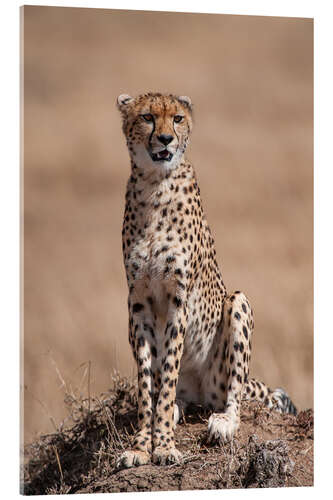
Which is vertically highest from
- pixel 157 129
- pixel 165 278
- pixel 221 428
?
pixel 157 129

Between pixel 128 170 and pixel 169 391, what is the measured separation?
13.5 ft

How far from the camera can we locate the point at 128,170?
923 centimetres

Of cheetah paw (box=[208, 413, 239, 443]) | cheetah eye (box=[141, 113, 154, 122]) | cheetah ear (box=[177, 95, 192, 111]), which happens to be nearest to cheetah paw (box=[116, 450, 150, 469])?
cheetah paw (box=[208, 413, 239, 443])

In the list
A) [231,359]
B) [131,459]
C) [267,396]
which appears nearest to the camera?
[131,459]

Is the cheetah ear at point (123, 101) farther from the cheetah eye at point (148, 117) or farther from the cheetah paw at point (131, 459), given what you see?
the cheetah paw at point (131, 459)

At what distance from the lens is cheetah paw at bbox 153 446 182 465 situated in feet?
17.2

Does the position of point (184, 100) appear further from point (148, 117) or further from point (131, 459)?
point (131, 459)

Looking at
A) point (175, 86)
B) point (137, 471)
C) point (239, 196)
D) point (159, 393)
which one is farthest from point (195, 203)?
point (239, 196)

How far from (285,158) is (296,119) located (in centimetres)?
51

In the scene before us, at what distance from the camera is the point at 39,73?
6535 mm

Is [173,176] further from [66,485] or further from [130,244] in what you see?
[66,485]

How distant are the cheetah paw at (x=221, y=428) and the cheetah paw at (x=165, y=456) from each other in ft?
0.80

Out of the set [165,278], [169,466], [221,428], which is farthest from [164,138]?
[169,466]

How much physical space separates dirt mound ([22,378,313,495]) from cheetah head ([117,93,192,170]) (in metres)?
1.30
